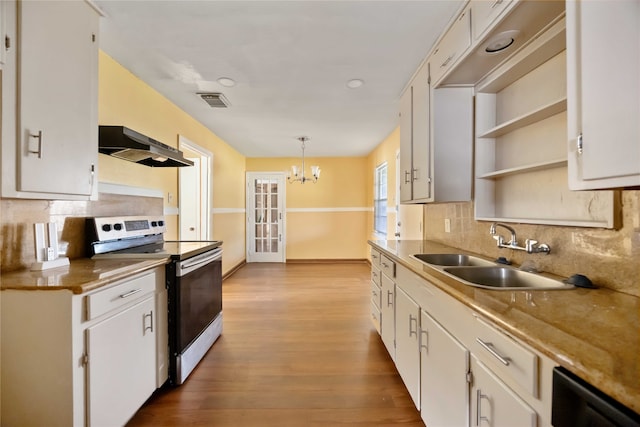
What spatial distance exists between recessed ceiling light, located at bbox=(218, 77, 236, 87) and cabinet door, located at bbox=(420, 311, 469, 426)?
8.10 ft

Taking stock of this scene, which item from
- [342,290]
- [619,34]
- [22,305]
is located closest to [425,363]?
[619,34]

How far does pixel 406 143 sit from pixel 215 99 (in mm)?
2032

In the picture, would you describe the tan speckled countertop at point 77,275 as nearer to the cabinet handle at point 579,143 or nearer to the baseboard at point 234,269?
the cabinet handle at point 579,143

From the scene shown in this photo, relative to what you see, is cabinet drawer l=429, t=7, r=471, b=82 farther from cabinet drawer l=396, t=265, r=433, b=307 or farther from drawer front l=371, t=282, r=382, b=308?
drawer front l=371, t=282, r=382, b=308

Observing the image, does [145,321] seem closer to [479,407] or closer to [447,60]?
[479,407]

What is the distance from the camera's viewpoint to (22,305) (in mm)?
1225

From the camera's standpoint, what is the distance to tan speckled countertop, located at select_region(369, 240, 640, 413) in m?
0.58

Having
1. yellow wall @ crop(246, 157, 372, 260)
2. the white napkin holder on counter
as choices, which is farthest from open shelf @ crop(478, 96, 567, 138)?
yellow wall @ crop(246, 157, 372, 260)

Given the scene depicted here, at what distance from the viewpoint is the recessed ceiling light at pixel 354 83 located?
2609 millimetres

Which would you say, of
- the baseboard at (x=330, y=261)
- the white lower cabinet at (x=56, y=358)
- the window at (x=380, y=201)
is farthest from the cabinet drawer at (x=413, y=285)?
the baseboard at (x=330, y=261)

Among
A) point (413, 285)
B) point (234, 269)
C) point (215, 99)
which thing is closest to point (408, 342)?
point (413, 285)

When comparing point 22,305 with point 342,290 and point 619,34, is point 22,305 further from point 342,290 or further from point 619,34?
point 342,290

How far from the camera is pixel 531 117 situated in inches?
59.7

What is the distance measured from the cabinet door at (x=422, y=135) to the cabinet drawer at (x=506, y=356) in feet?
4.28
